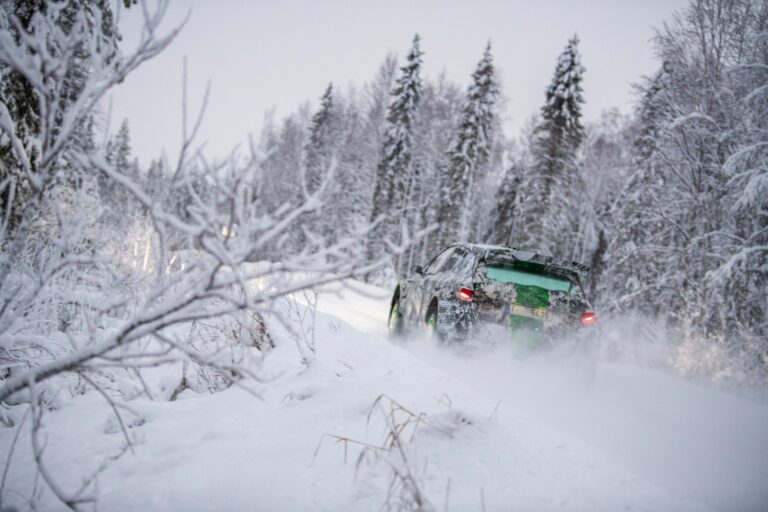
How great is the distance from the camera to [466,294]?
4461mm

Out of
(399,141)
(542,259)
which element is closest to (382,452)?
(542,259)

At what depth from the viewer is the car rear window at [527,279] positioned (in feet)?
14.8

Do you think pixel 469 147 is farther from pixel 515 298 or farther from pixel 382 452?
pixel 382 452

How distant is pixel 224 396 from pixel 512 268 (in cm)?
317

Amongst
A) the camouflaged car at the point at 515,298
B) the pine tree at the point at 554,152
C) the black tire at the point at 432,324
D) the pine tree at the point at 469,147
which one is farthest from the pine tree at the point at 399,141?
the camouflaged car at the point at 515,298

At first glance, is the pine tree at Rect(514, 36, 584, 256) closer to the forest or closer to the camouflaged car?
the forest

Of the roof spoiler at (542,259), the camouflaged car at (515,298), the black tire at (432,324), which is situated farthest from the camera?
the black tire at (432,324)

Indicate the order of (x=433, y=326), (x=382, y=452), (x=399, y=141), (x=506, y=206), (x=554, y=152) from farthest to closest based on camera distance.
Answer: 1. (x=506, y=206)
2. (x=399, y=141)
3. (x=554, y=152)
4. (x=433, y=326)
5. (x=382, y=452)

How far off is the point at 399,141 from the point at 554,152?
901 centimetres

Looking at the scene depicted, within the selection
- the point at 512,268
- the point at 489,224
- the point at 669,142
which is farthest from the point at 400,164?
the point at 512,268

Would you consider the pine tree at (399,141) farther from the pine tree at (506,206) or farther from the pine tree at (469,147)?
the pine tree at (506,206)

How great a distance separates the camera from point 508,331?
4.40m

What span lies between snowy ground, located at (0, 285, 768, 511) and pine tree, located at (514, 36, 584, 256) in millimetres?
16841

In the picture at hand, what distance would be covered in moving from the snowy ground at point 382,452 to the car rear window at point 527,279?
3.45ft
